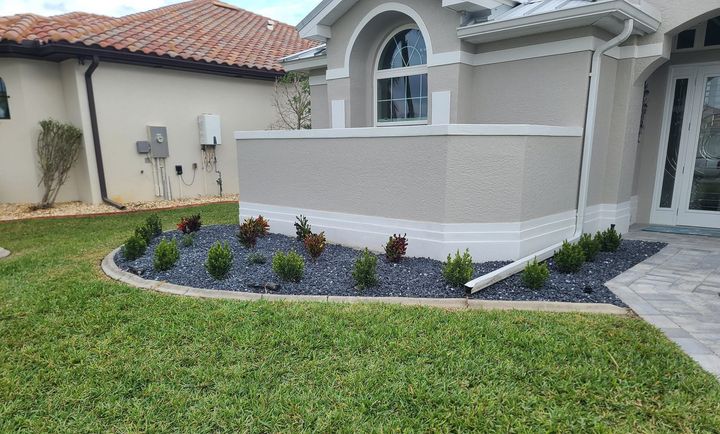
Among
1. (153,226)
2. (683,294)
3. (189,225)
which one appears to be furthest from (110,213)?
(683,294)

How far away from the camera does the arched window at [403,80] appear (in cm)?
846

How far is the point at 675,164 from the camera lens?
8.31 meters

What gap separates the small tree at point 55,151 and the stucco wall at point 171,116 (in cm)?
68

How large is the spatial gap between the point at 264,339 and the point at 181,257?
3228 mm

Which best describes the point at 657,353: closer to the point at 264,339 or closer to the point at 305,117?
the point at 264,339

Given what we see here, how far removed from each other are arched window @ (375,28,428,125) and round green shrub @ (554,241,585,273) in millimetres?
3929

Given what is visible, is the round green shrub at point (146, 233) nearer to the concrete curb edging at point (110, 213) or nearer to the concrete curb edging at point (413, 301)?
the concrete curb edging at point (413, 301)

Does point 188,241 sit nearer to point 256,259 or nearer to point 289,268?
point 256,259

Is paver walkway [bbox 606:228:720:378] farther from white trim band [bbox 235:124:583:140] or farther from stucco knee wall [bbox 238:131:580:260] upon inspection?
white trim band [bbox 235:124:583:140]

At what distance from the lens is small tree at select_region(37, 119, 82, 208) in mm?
10773

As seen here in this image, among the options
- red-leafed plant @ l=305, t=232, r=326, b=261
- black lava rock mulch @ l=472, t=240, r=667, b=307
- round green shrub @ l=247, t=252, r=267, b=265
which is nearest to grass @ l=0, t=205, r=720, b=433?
black lava rock mulch @ l=472, t=240, r=667, b=307

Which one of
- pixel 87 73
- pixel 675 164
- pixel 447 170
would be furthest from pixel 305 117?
pixel 675 164

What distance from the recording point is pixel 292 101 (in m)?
13.4

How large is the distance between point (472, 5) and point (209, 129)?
889 cm
